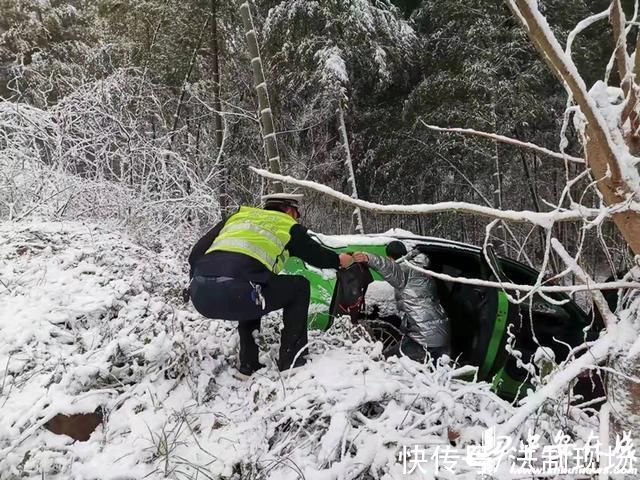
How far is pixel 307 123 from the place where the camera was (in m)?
12.9

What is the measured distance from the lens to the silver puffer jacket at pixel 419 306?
3.95m

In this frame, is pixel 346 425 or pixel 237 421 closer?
pixel 346 425

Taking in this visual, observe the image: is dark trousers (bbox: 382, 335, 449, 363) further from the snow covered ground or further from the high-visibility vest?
the high-visibility vest

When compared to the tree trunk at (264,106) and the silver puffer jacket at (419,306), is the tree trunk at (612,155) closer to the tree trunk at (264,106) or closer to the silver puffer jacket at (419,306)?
the silver puffer jacket at (419,306)

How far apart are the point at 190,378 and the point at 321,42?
29.4 ft

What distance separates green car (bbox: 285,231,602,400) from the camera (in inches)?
145

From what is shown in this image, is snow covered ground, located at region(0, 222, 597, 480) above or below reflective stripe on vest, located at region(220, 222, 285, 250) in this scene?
below

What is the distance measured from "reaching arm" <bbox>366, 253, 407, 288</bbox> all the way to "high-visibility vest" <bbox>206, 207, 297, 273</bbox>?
0.80m

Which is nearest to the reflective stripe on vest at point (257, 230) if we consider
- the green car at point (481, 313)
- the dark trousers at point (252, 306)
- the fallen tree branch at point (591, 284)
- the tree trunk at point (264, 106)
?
A: the dark trousers at point (252, 306)

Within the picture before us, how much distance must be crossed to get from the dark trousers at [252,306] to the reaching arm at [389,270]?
66 cm

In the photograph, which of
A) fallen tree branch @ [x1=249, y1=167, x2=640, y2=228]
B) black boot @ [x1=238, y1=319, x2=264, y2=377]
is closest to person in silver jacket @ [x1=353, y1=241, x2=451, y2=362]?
black boot @ [x1=238, y1=319, x2=264, y2=377]

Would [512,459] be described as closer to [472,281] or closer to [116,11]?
[472,281]

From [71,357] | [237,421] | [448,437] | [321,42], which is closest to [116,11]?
[321,42]

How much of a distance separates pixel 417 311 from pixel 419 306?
45mm
